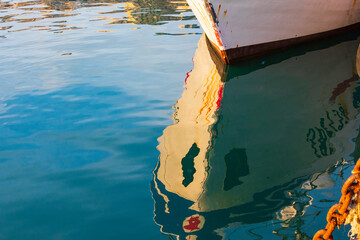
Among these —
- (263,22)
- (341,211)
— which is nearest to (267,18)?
(263,22)

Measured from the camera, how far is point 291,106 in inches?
193

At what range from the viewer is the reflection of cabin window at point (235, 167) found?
3.29 meters

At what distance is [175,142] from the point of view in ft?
13.4

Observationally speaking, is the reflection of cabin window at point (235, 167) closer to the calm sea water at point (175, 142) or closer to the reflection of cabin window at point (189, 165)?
the calm sea water at point (175, 142)

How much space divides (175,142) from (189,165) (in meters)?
0.50

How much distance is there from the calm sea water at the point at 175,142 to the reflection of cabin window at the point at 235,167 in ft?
0.06

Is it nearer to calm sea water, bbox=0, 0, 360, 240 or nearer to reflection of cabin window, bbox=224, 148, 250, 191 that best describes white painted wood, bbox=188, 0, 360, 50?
calm sea water, bbox=0, 0, 360, 240

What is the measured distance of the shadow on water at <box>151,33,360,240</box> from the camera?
288 cm

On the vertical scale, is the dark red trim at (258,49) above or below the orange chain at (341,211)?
below

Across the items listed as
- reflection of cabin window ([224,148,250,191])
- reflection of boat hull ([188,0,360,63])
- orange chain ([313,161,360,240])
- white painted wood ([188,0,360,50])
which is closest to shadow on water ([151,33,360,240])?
reflection of cabin window ([224,148,250,191])

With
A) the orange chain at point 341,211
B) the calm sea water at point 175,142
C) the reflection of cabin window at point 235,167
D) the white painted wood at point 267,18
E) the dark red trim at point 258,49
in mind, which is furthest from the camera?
the dark red trim at point 258,49

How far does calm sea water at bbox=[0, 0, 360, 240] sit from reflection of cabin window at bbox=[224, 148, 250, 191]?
2 cm

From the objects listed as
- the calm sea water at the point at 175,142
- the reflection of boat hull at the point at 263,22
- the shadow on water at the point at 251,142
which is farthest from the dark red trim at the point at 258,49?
the shadow on water at the point at 251,142

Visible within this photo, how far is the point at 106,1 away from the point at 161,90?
1447 centimetres
